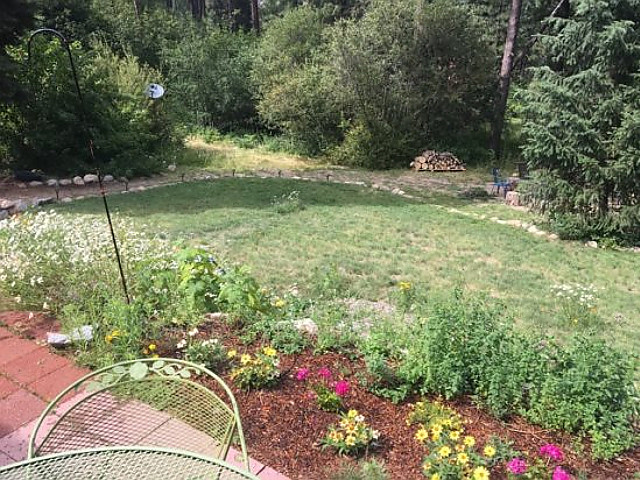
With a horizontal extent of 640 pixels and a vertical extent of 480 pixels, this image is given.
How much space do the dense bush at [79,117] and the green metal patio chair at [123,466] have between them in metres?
8.64

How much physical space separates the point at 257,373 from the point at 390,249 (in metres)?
3.89

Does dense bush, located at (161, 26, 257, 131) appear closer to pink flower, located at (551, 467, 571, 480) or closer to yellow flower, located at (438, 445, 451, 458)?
yellow flower, located at (438, 445, 451, 458)

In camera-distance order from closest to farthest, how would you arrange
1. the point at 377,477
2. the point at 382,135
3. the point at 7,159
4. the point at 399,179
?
the point at 377,477
the point at 7,159
the point at 399,179
the point at 382,135

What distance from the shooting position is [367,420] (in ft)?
7.79

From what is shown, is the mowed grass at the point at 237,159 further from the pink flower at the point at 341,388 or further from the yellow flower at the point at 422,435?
the yellow flower at the point at 422,435

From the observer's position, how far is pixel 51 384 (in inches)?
105

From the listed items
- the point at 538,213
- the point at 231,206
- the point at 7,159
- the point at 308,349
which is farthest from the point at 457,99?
the point at 308,349

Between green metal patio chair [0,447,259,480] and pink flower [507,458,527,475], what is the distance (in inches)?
42.4

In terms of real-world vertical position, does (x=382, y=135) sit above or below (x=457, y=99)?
below

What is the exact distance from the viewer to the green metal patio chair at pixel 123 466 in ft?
4.80

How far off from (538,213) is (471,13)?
7677 mm

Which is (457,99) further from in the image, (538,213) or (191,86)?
(191,86)

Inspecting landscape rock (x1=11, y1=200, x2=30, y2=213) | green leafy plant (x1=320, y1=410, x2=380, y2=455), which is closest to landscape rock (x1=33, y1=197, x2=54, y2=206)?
landscape rock (x1=11, y1=200, x2=30, y2=213)

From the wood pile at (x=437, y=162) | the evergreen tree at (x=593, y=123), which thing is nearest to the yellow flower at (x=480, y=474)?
the evergreen tree at (x=593, y=123)
